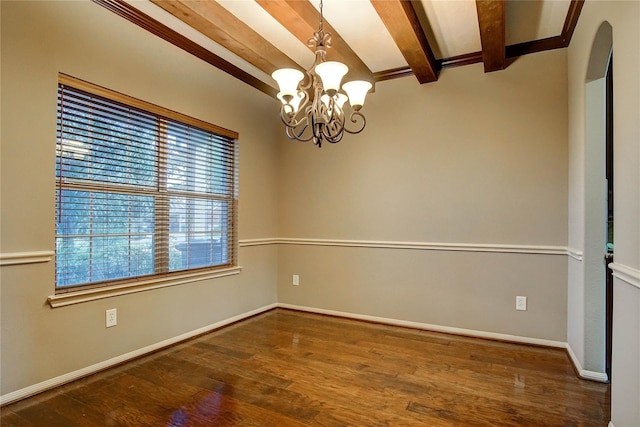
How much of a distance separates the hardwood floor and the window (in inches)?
28.7

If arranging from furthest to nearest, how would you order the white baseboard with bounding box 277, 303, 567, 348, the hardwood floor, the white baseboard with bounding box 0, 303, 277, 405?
the white baseboard with bounding box 277, 303, 567, 348 → the white baseboard with bounding box 0, 303, 277, 405 → the hardwood floor

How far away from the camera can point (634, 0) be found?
141 centimetres

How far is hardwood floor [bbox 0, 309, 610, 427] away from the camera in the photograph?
1.84 metres

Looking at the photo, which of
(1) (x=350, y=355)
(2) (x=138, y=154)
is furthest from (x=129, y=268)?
(1) (x=350, y=355)

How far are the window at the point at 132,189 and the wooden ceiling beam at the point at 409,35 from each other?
179 centimetres

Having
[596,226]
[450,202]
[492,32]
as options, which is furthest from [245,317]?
[492,32]

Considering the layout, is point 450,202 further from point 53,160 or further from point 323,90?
point 53,160

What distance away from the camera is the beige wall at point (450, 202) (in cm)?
288

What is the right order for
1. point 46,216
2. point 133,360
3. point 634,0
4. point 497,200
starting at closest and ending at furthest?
point 634,0 → point 46,216 → point 133,360 → point 497,200

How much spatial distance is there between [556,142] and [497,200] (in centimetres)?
65

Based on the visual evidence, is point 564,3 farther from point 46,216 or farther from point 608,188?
point 46,216

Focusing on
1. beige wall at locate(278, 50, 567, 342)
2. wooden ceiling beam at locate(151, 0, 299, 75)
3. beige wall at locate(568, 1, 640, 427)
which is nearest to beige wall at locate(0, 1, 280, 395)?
wooden ceiling beam at locate(151, 0, 299, 75)

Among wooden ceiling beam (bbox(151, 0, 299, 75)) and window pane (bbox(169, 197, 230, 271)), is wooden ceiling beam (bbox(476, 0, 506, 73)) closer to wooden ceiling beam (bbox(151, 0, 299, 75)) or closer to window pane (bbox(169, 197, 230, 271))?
wooden ceiling beam (bbox(151, 0, 299, 75))

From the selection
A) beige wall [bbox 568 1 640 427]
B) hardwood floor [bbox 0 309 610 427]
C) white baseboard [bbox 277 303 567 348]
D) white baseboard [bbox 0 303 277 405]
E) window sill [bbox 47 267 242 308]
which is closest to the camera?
beige wall [bbox 568 1 640 427]
